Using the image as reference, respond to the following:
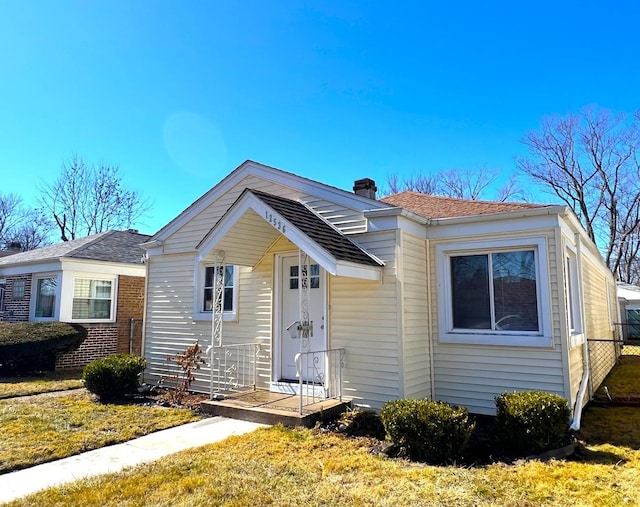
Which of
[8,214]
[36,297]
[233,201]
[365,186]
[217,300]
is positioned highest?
[8,214]

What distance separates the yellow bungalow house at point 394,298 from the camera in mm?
6750

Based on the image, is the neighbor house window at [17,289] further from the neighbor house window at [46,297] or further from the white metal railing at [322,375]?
the white metal railing at [322,375]

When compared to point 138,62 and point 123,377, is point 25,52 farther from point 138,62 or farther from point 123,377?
point 123,377

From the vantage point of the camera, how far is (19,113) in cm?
1423

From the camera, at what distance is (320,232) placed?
709 cm

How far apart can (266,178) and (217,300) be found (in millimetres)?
2694

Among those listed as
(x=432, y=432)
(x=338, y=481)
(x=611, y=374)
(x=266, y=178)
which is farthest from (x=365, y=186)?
(x=611, y=374)

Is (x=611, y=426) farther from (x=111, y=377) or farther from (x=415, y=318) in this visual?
(x=111, y=377)

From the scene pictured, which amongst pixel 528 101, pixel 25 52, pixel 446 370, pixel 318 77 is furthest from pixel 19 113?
pixel 528 101

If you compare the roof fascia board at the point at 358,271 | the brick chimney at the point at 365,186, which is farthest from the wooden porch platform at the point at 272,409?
the brick chimney at the point at 365,186

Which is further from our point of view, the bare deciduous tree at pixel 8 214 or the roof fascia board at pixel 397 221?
the bare deciduous tree at pixel 8 214

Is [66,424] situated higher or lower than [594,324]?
lower

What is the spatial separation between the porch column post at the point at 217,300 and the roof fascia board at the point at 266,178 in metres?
1.91

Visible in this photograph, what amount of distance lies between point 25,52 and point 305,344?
9.50 metres
